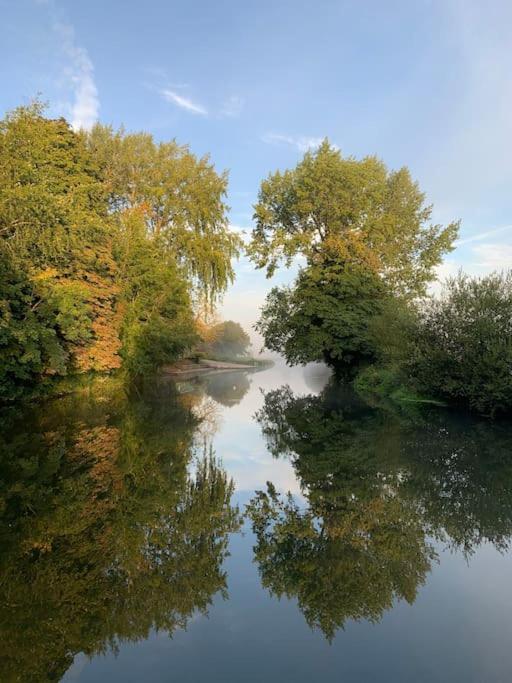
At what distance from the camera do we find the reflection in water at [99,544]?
4.22 metres

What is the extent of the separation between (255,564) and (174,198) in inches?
1226

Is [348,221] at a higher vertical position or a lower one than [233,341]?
higher

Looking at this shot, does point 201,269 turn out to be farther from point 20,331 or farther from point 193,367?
point 193,367

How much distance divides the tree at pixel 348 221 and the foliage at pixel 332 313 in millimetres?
1556

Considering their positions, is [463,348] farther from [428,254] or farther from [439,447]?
[428,254]

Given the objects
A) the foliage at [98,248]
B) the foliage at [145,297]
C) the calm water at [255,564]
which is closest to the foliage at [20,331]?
the foliage at [98,248]

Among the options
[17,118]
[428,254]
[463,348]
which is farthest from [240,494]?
[428,254]

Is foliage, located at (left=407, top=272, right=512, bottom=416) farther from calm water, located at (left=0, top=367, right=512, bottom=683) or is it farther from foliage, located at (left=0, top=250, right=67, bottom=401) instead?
foliage, located at (left=0, top=250, right=67, bottom=401)

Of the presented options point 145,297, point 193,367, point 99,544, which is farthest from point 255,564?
point 193,367

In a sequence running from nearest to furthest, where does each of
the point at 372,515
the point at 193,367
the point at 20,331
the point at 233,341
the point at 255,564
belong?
the point at 255,564 → the point at 372,515 → the point at 20,331 → the point at 193,367 → the point at 233,341

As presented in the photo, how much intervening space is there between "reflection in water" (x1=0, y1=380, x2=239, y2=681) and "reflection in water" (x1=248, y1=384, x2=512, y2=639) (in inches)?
34.6

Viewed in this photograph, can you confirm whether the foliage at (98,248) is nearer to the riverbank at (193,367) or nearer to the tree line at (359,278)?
the tree line at (359,278)

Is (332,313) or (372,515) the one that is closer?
(372,515)

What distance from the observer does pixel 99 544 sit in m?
6.03
